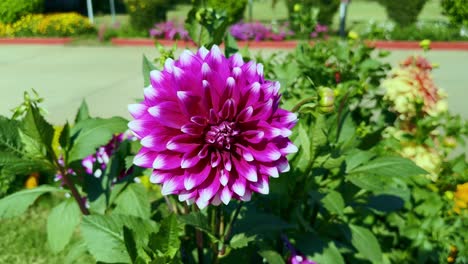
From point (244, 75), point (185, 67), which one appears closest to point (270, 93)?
point (244, 75)

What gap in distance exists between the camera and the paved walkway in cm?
682

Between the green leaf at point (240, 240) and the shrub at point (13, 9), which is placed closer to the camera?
the green leaf at point (240, 240)

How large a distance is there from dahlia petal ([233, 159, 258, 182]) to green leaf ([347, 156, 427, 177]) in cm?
65

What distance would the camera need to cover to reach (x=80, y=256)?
1.79 metres

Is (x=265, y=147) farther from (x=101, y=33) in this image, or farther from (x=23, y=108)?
(x=101, y=33)

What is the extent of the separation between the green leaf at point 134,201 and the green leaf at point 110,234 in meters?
0.16

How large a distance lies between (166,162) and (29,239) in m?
2.34

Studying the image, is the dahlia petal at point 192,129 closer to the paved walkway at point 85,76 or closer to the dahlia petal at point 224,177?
the dahlia petal at point 224,177

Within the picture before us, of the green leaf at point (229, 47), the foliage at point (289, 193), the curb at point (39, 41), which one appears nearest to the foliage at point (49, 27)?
the curb at point (39, 41)

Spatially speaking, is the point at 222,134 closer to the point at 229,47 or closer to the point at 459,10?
the point at 229,47

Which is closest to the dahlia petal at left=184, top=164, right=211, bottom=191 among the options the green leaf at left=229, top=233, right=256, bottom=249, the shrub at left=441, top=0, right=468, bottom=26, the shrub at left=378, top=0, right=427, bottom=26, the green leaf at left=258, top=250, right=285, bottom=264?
the green leaf at left=229, top=233, right=256, bottom=249

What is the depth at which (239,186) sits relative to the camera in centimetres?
98

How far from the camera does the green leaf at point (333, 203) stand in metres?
1.38

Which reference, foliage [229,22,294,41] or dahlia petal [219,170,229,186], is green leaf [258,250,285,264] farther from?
foliage [229,22,294,41]
